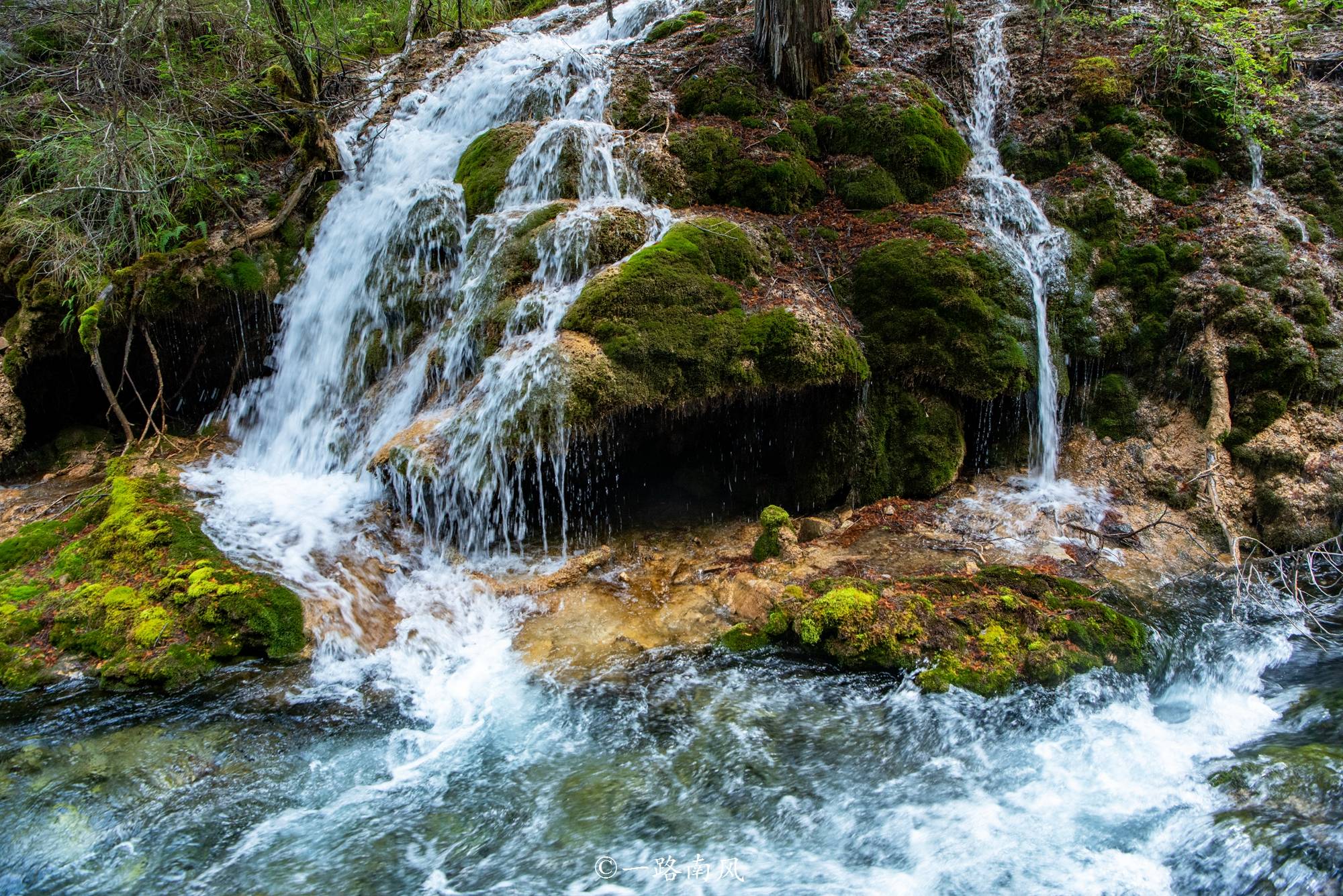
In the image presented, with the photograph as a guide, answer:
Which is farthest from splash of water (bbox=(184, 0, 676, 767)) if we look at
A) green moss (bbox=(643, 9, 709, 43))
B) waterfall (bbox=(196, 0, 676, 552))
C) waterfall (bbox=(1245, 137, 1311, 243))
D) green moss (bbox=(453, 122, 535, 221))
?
waterfall (bbox=(1245, 137, 1311, 243))

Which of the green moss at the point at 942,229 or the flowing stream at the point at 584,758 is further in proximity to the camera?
the green moss at the point at 942,229

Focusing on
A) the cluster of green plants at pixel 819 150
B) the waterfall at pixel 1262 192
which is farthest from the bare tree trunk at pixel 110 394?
the waterfall at pixel 1262 192

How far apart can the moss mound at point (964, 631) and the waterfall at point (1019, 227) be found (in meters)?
2.51

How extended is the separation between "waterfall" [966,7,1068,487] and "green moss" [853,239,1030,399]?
0.43m

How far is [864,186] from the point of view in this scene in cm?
858

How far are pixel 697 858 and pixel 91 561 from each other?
497 cm

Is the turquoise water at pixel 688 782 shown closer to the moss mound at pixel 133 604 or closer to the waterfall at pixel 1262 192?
the moss mound at pixel 133 604

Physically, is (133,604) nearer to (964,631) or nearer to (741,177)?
(964,631)

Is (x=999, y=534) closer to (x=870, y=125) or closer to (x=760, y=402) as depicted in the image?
(x=760, y=402)

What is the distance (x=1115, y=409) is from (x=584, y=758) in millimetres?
6476

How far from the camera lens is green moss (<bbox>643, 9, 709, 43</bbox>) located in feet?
36.8
